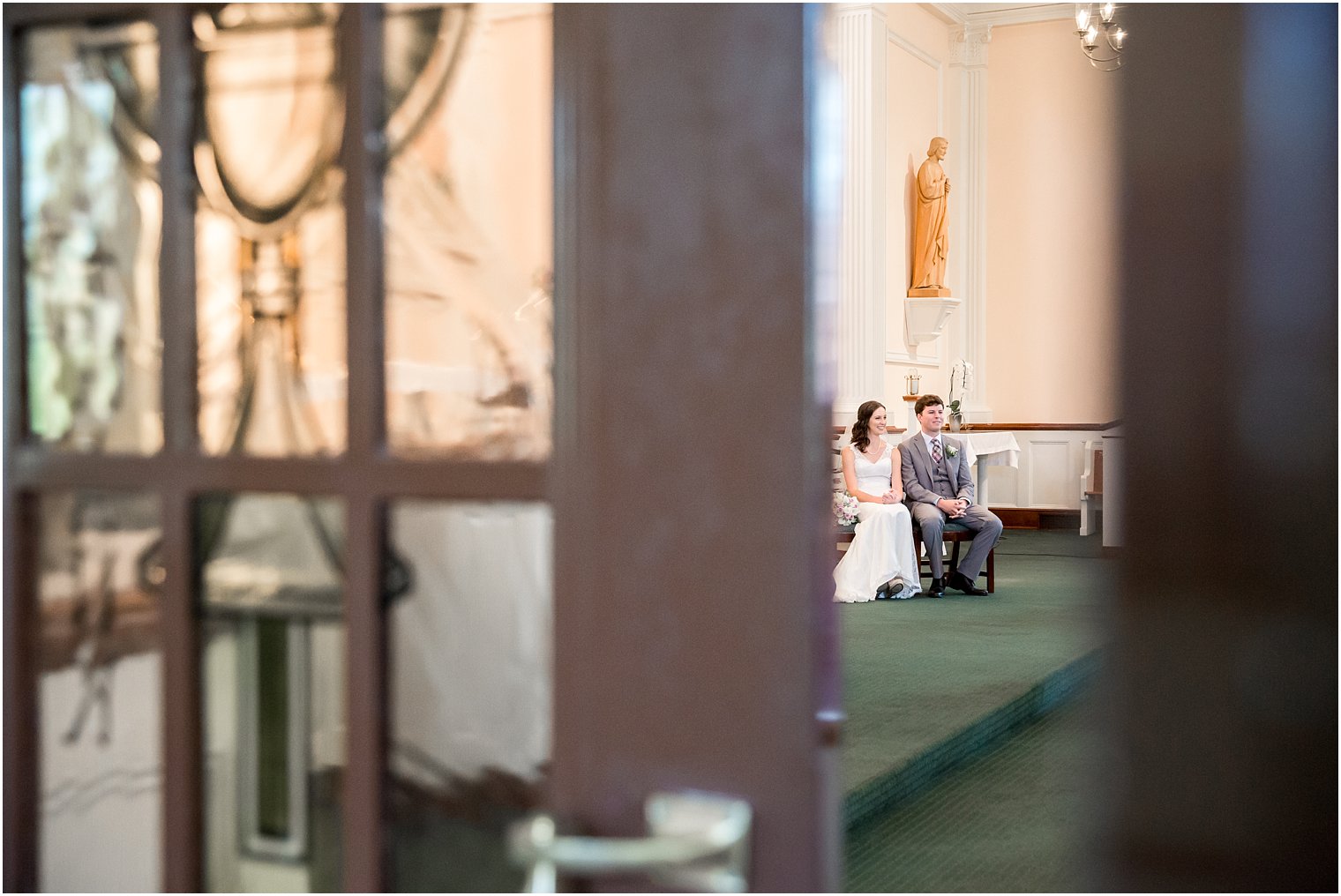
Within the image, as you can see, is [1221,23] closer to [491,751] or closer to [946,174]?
[491,751]

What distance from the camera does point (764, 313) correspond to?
2.54 feet

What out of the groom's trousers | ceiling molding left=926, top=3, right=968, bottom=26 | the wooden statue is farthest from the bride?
ceiling molding left=926, top=3, right=968, bottom=26

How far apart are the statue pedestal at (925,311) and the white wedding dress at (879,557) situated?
3.74 metres

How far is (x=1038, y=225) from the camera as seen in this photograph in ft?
36.8

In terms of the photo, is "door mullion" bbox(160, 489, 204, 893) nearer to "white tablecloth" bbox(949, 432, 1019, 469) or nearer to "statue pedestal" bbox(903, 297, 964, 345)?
"white tablecloth" bbox(949, 432, 1019, 469)

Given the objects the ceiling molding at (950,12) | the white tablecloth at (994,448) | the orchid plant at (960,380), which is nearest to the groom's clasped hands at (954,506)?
the white tablecloth at (994,448)

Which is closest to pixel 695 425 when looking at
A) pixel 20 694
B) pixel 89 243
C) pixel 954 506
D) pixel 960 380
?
pixel 89 243

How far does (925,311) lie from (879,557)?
4.05 meters

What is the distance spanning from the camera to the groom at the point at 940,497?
694 centimetres

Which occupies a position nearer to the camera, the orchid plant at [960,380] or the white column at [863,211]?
the white column at [863,211]

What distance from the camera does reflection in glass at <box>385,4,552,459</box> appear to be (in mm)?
858

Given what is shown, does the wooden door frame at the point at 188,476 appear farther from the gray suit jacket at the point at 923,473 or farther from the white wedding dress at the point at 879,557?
the gray suit jacket at the point at 923,473

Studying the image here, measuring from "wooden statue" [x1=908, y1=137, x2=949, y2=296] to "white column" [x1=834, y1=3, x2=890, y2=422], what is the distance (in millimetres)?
646

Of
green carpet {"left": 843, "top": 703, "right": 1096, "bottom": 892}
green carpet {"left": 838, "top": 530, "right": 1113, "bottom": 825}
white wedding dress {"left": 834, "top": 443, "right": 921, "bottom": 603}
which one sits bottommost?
green carpet {"left": 843, "top": 703, "right": 1096, "bottom": 892}
